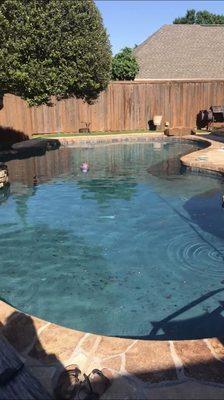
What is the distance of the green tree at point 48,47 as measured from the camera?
35.5 ft

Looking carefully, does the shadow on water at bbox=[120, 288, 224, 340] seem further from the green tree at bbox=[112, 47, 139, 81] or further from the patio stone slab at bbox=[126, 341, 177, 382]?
the green tree at bbox=[112, 47, 139, 81]

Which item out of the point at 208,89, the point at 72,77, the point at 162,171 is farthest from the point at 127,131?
the point at 72,77

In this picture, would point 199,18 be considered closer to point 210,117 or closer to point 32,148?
point 210,117

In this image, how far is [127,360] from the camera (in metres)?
4.08

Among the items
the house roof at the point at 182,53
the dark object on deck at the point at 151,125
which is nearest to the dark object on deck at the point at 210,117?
the dark object on deck at the point at 151,125

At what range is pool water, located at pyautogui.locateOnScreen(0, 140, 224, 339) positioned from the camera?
19.6ft

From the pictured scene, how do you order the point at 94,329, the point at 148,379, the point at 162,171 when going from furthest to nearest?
the point at 162,171, the point at 94,329, the point at 148,379

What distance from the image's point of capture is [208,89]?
89.4ft

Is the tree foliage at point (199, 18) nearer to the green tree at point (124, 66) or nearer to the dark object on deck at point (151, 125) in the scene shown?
the green tree at point (124, 66)

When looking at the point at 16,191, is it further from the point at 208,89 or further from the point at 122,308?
the point at 208,89

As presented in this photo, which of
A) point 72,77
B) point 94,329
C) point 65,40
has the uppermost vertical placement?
point 65,40

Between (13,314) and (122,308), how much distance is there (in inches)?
73.9

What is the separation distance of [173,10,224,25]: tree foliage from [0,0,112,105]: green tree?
90072 mm

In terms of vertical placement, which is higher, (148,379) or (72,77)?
(72,77)
